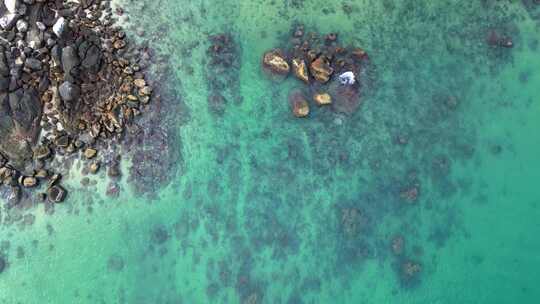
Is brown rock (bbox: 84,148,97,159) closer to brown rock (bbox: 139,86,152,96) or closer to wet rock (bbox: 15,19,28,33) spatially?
brown rock (bbox: 139,86,152,96)

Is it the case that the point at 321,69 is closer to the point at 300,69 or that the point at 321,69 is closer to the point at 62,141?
the point at 300,69

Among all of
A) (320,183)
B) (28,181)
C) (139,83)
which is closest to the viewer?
(28,181)

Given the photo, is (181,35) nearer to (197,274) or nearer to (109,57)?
(109,57)

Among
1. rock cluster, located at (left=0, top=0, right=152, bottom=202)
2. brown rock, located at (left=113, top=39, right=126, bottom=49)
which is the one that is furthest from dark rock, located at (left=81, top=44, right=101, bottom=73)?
brown rock, located at (left=113, top=39, right=126, bottom=49)

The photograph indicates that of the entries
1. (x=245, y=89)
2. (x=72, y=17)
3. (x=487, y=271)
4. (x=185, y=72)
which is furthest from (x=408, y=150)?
(x=72, y=17)

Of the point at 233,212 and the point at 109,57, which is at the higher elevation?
the point at 109,57

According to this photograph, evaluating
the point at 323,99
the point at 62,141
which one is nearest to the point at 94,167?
the point at 62,141

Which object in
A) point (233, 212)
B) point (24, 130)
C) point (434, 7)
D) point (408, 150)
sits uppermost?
point (434, 7)
